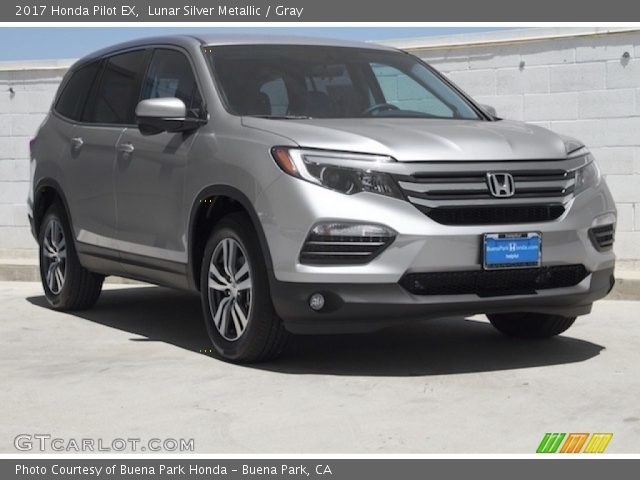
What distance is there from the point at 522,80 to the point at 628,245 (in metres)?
1.71

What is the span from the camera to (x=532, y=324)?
827 cm

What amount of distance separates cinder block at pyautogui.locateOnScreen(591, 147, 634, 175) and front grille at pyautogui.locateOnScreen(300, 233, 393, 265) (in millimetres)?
5359

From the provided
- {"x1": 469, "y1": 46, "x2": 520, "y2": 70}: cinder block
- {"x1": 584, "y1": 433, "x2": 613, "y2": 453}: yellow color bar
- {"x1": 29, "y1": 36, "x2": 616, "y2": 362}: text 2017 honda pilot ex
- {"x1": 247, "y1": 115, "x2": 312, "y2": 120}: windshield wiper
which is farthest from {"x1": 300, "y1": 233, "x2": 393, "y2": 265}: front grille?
{"x1": 469, "y1": 46, "x2": 520, "y2": 70}: cinder block

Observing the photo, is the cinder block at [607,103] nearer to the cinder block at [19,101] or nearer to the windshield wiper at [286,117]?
the windshield wiper at [286,117]

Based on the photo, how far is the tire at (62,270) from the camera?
970cm

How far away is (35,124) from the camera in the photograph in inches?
576

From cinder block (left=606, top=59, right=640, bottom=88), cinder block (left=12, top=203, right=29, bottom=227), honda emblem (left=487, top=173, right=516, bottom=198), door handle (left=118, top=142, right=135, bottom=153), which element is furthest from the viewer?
cinder block (left=12, top=203, right=29, bottom=227)

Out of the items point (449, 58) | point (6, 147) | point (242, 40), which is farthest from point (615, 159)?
point (6, 147)

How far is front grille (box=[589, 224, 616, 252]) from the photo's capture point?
746cm

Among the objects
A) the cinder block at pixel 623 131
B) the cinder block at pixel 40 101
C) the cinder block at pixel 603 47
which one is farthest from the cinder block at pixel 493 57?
the cinder block at pixel 40 101

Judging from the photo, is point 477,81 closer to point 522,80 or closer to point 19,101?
point 522,80

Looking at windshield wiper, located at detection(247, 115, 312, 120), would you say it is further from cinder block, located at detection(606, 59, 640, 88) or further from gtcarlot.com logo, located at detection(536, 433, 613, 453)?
cinder block, located at detection(606, 59, 640, 88)

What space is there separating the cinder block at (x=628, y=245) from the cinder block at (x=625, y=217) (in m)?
0.04

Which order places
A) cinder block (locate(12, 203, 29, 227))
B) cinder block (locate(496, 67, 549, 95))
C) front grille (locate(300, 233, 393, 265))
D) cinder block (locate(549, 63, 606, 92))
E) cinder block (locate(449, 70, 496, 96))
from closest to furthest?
front grille (locate(300, 233, 393, 265))
cinder block (locate(549, 63, 606, 92))
cinder block (locate(496, 67, 549, 95))
cinder block (locate(449, 70, 496, 96))
cinder block (locate(12, 203, 29, 227))
